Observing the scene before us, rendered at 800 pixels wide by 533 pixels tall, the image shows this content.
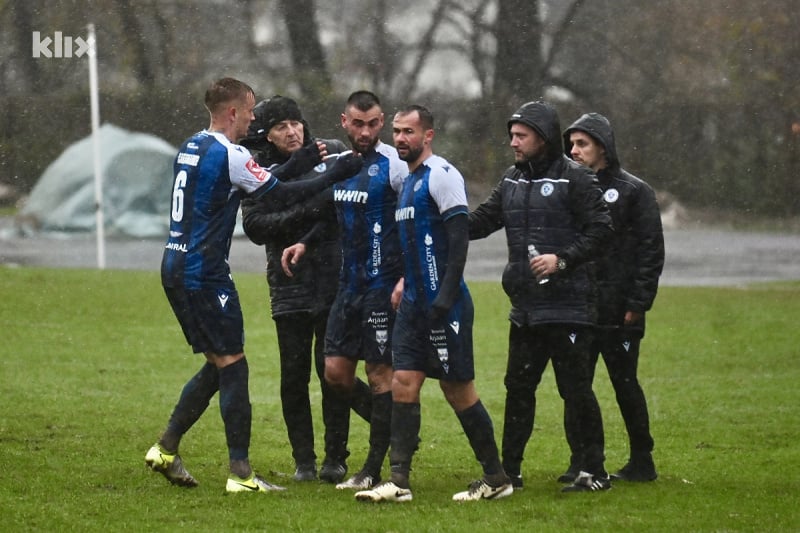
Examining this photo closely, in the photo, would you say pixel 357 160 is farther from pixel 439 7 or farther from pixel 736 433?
pixel 439 7

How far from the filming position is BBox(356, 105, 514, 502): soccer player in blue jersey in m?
6.32

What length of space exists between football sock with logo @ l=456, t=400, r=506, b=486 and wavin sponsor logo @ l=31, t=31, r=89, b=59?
16.7m

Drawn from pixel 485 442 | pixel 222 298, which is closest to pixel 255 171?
pixel 222 298

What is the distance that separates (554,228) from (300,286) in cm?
145

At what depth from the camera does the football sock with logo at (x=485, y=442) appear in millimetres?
6426

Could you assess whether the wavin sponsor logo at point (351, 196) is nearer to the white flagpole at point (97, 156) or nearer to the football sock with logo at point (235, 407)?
the football sock with logo at point (235, 407)

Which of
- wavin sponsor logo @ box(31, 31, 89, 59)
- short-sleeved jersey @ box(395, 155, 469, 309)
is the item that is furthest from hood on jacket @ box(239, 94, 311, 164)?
wavin sponsor logo @ box(31, 31, 89, 59)

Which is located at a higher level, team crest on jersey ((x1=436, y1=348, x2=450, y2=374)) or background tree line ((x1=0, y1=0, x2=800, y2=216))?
background tree line ((x1=0, y1=0, x2=800, y2=216))

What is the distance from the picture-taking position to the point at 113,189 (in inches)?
821

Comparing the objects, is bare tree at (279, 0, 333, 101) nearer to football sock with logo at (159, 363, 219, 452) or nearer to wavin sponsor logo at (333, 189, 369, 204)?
wavin sponsor logo at (333, 189, 369, 204)

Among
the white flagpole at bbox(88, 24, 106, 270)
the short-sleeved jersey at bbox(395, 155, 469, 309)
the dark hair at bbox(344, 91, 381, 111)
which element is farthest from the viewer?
the white flagpole at bbox(88, 24, 106, 270)

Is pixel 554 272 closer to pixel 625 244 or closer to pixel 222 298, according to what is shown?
pixel 625 244

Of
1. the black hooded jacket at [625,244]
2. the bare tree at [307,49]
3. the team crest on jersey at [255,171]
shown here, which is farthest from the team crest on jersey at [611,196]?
the bare tree at [307,49]

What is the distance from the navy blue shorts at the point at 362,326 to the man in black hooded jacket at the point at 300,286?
35 cm
